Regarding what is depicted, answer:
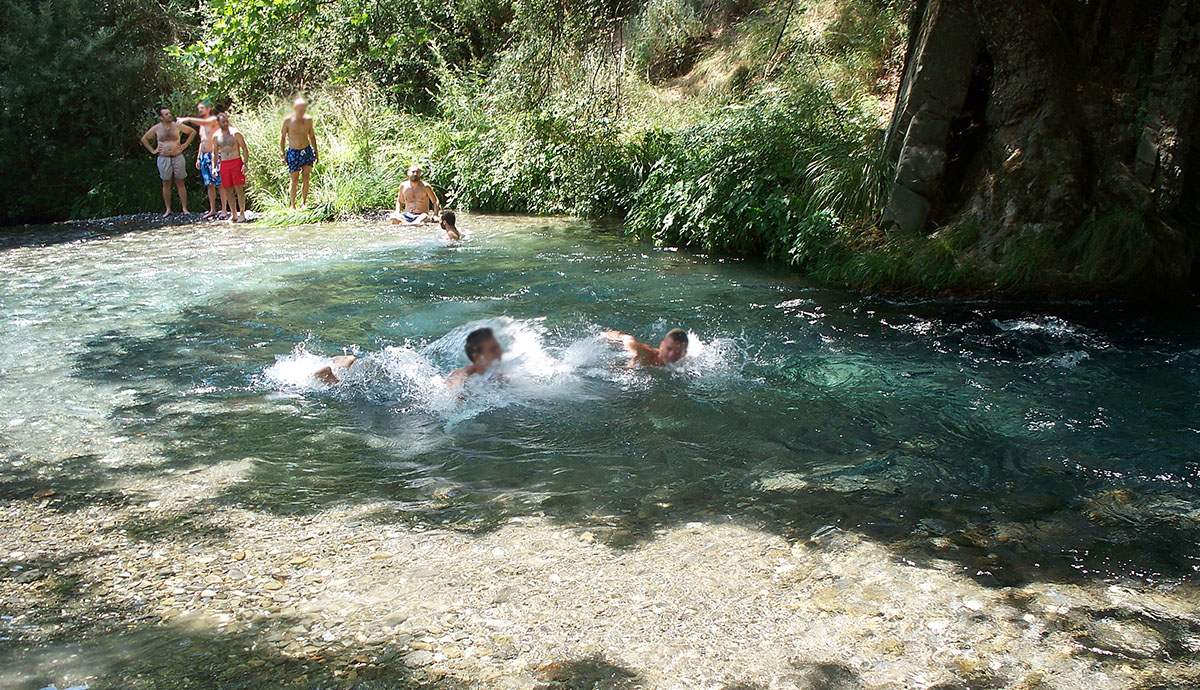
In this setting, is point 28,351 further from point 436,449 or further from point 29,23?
point 29,23

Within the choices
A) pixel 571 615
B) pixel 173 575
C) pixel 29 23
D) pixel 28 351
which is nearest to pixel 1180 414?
pixel 571 615

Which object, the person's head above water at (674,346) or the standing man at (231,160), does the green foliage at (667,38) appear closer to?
the standing man at (231,160)

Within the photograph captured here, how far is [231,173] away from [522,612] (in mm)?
15341

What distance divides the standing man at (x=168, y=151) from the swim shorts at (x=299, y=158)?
2963 mm

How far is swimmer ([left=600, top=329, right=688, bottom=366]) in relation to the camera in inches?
311

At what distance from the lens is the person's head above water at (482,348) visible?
294 inches

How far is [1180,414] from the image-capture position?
6.58 meters

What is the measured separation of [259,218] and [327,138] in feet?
12.7

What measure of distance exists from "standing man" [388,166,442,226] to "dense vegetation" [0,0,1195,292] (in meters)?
1.96

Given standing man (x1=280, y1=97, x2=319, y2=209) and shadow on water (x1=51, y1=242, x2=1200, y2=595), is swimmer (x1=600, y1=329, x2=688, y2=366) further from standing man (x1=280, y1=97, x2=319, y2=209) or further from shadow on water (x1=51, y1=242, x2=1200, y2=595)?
standing man (x1=280, y1=97, x2=319, y2=209)

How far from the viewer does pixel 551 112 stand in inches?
685

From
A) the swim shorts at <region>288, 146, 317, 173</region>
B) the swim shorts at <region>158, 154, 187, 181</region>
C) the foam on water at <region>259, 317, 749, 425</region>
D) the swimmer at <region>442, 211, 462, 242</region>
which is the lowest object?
the foam on water at <region>259, 317, 749, 425</region>

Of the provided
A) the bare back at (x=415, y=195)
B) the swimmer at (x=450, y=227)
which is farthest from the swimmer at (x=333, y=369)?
the bare back at (x=415, y=195)

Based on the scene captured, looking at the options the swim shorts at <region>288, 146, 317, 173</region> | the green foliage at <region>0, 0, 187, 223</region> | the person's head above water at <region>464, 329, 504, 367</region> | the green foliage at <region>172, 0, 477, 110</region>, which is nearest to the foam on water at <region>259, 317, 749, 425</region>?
the person's head above water at <region>464, 329, 504, 367</region>
